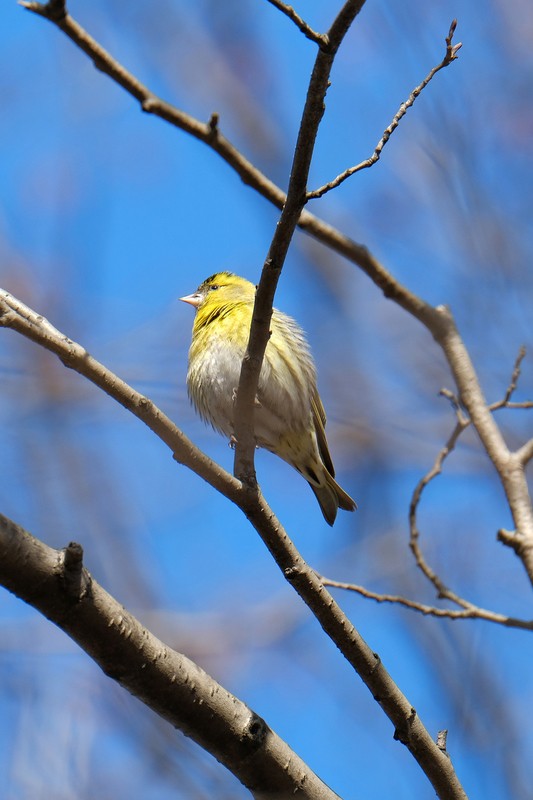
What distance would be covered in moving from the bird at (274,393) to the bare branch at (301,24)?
8.30 ft

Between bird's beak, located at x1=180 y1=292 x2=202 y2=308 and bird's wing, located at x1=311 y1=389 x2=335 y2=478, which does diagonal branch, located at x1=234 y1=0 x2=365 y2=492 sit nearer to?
bird's wing, located at x1=311 y1=389 x2=335 y2=478

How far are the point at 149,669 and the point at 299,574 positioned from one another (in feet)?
2.36

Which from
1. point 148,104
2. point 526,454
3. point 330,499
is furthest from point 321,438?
point 148,104

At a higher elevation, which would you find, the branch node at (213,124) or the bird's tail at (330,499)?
the bird's tail at (330,499)

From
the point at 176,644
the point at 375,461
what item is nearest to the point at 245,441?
the point at 176,644

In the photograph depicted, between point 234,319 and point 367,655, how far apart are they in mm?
2591

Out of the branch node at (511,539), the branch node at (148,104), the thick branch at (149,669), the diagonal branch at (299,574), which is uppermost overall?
the branch node at (148,104)

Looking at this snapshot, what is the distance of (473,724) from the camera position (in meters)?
4.64

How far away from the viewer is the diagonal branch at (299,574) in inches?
96.3

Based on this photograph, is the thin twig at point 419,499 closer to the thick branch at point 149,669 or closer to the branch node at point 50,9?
the thick branch at point 149,669

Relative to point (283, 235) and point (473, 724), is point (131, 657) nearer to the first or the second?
point (283, 235)

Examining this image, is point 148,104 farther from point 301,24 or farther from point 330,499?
point 330,499

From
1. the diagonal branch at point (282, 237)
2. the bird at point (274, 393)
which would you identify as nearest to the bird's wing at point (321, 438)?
the bird at point (274, 393)

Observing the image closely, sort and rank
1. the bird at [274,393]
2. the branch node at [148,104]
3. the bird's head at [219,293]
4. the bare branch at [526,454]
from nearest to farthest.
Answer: the branch node at [148,104], the bare branch at [526,454], the bird at [274,393], the bird's head at [219,293]
